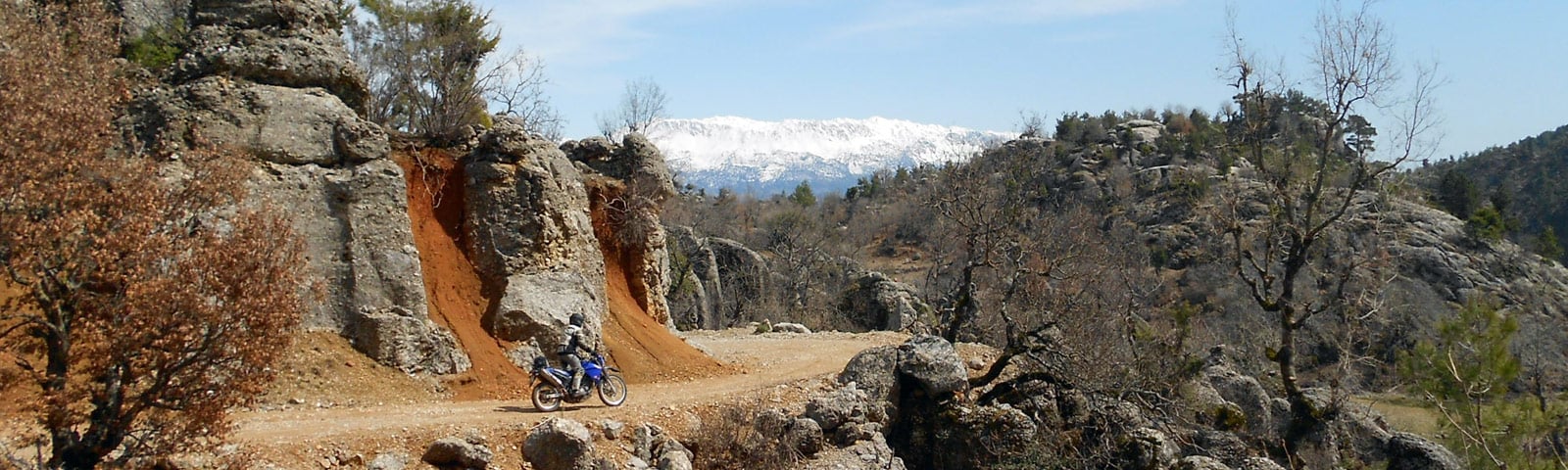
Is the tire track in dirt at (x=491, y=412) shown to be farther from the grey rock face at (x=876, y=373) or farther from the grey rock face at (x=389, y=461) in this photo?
the grey rock face at (x=876, y=373)

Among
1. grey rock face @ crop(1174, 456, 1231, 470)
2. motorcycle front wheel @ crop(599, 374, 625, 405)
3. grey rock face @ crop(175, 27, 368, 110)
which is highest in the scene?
grey rock face @ crop(175, 27, 368, 110)

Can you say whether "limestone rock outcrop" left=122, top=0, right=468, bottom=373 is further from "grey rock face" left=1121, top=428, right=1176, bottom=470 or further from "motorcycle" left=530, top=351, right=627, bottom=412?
"grey rock face" left=1121, top=428, right=1176, bottom=470

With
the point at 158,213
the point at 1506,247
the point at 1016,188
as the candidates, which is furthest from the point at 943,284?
the point at 158,213

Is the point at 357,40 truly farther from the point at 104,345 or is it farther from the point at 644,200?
the point at 104,345

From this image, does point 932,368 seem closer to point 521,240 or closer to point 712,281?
point 521,240

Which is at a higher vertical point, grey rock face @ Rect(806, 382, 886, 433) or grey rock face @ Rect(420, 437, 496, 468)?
grey rock face @ Rect(420, 437, 496, 468)

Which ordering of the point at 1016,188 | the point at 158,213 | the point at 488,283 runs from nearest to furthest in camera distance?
the point at 158,213, the point at 488,283, the point at 1016,188

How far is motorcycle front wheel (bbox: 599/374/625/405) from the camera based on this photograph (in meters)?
12.8

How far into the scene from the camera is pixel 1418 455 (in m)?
17.1

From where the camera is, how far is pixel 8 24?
36.1 ft

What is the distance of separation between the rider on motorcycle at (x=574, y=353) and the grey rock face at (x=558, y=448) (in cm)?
155

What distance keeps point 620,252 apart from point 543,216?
12.5 ft

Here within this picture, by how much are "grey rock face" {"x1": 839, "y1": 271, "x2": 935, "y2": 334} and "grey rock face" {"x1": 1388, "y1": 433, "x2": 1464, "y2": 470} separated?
45.1ft

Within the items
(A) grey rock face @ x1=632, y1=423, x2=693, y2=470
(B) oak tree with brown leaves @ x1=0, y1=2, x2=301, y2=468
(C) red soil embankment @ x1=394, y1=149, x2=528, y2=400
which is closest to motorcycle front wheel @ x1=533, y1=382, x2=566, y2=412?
(A) grey rock face @ x1=632, y1=423, x2=693, y2=470
